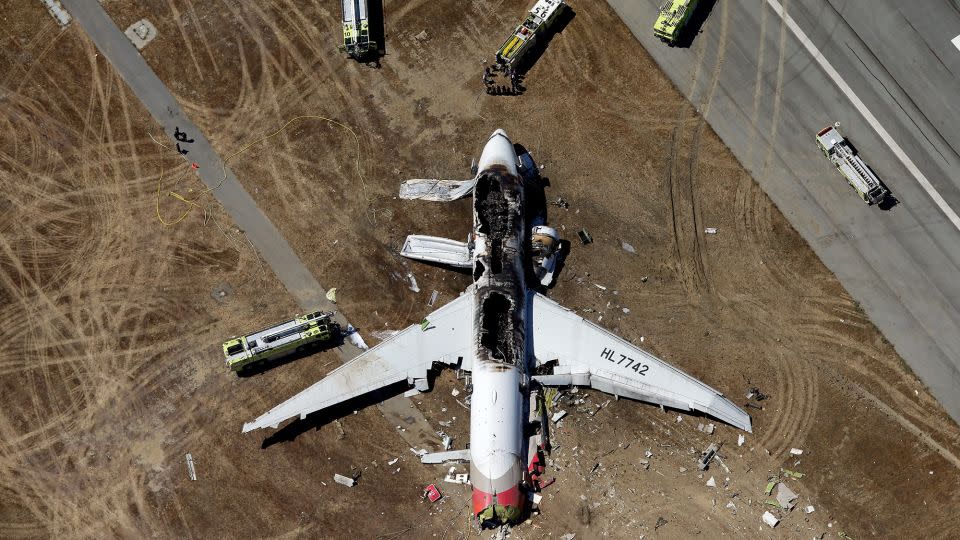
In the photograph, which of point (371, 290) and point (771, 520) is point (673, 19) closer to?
point (371, 290)

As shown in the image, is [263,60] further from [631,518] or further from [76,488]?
[631,518]

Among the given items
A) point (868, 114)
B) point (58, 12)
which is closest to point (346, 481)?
point (58, 12)

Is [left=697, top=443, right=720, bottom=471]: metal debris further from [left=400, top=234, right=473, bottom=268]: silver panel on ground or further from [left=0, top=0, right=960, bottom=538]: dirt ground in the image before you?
[left=400, top=234, right=473, bottom=268]: silver panel on ground

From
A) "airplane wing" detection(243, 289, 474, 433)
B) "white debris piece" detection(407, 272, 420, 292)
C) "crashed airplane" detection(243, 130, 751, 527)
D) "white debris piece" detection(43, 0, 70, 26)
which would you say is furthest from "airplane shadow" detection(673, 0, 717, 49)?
"white debris piece" detection(43, 0, 70, 26)

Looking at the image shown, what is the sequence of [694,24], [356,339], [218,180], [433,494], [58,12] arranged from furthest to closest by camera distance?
1. [58,12]
2. [694,24]
3. [218,180]
4. [356,339]
5. [433,494]

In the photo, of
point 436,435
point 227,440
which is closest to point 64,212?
point 227,440

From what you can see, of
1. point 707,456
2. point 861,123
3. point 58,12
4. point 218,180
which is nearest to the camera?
point 707,456

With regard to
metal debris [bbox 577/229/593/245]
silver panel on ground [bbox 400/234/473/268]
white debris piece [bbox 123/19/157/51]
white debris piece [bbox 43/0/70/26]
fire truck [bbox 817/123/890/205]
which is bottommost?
fire truck [bbox 817/123/890/205]
